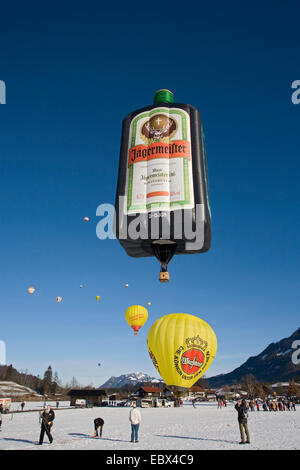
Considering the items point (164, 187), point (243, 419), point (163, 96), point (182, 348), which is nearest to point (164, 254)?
point (164, 187)

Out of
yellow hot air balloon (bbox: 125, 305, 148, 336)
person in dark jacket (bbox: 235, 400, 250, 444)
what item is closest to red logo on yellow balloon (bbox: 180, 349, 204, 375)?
person in dark jacket (bbox: 235, 400, 250, 444)

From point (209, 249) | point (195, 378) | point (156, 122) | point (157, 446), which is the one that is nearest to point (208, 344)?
point (195, 378)

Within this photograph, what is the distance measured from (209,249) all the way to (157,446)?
27.4ft

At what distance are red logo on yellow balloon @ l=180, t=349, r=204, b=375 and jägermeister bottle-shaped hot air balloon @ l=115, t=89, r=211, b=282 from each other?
22.7ft

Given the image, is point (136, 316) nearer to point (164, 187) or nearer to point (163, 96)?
point (164, 187)

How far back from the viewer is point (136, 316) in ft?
108

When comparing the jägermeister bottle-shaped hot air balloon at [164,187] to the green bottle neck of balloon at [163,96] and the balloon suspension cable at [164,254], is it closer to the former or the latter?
the balloon suspension cable at [164,254]

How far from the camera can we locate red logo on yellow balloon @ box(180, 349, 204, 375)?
2060 centimetres

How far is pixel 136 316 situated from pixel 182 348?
40.4 ft

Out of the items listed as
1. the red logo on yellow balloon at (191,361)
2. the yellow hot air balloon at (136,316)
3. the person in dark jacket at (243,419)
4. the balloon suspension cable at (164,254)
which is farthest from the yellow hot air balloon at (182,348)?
the yellow hot air balloon at (136,316)

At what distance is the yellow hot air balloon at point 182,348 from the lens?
20562 millimetres
